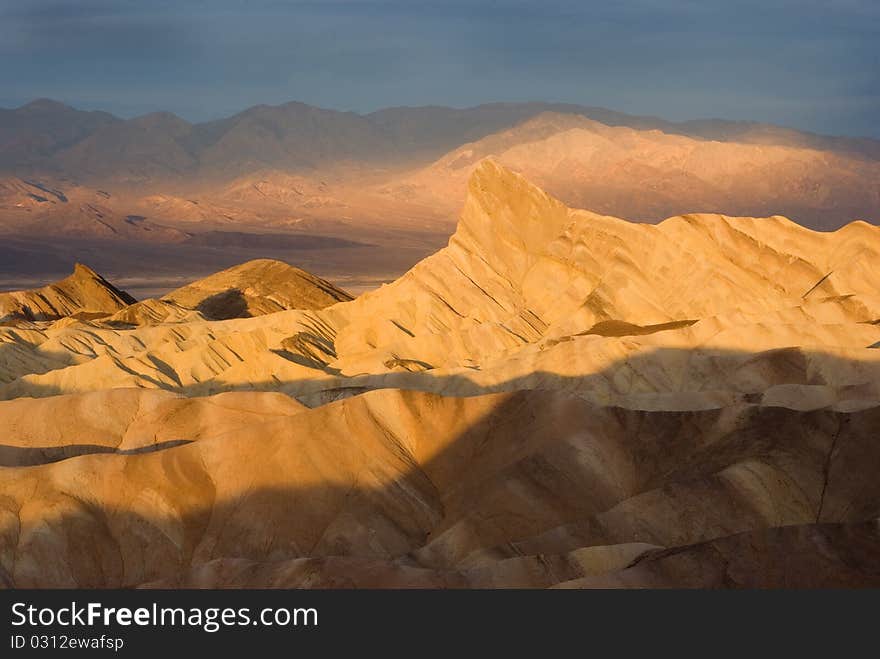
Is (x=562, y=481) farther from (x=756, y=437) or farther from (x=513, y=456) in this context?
(x=756, y=437)

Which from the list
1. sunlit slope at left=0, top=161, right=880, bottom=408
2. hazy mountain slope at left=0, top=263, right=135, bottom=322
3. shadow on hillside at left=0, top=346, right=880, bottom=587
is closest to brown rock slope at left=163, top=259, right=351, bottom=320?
hazy mountain slope at left=0, top=263, right=135, bottom=322

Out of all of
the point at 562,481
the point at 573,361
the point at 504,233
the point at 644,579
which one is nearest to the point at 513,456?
the point at 562,481

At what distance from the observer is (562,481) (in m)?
51.6

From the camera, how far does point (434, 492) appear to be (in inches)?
2061

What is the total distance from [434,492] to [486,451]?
337 centimetres

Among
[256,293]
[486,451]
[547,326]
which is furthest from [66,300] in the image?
[486,451]

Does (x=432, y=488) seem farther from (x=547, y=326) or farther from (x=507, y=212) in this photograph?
(x=507, y=212)

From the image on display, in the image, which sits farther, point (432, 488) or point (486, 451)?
point (486, 451)

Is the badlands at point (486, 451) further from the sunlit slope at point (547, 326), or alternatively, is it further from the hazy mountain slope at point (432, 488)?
the sunlit slope at point (547, 326)

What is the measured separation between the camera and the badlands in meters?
40.2

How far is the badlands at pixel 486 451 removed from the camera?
40.2 meters

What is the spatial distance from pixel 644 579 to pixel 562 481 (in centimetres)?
1564

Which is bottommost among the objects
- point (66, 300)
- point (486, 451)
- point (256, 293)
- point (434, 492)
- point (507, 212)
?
point (256, 293)

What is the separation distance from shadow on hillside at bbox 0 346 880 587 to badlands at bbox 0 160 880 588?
0.30 ft
